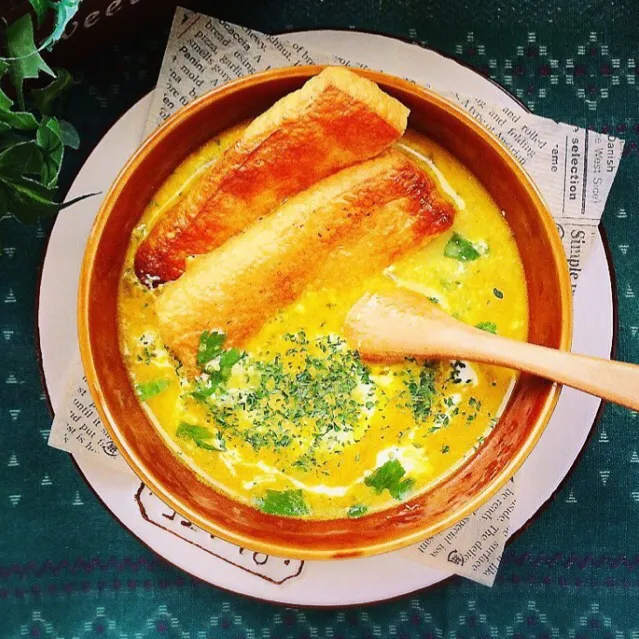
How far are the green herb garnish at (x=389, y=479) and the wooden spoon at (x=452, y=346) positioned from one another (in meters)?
0.29

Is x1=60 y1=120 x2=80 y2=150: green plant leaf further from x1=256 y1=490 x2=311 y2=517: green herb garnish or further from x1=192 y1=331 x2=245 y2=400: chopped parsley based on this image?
x1=256 y1=490 x2=311 y2=517: green herb garnish

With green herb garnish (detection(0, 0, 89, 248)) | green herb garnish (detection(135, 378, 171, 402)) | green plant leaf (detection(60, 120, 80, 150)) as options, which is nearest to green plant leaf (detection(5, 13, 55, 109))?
green herb garnish (detection(0, 0, 89, 248))

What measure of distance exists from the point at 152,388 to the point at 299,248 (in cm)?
53

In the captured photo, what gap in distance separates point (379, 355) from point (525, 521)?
61 cm

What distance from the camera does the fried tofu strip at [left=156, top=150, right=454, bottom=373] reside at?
6.75ft

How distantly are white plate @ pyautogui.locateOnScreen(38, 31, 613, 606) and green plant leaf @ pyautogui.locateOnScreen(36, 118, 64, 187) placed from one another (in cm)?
25

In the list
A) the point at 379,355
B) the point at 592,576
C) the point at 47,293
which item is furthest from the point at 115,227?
the point at 592,576

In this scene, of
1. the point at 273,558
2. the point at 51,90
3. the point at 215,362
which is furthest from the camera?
the point at 273,558

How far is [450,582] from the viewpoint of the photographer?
7.63ft

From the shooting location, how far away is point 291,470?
2.17m

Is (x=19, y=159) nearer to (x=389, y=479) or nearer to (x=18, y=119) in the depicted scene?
(x=18, y=119)

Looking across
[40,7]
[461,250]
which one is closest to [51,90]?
[40,7]

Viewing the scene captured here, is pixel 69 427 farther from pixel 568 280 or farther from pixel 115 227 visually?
pixel 568 280

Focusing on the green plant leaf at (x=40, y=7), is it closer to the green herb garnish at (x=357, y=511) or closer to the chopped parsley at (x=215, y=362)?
the chopped parsley at (x=215, y=362)
